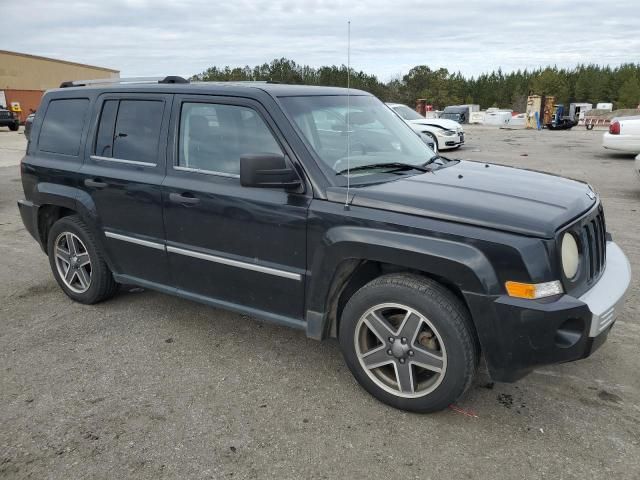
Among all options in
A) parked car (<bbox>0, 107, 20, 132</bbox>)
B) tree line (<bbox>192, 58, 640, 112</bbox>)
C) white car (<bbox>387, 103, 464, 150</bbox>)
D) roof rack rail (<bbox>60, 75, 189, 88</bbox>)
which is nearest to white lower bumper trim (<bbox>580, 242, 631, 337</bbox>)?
roof rack rail (<bbox>60, 75, 189, 88</bbox>)

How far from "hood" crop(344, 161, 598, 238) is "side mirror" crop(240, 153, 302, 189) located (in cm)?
41

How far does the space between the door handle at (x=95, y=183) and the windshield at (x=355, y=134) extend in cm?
166

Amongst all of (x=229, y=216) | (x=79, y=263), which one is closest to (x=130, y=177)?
(x=229, y=216)

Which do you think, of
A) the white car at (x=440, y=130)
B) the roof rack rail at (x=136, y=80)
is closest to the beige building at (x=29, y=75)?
the white car at (x=440, y=130)

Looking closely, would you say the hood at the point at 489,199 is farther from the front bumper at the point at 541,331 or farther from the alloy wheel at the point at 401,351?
the alloy wheel at the point at 401,351

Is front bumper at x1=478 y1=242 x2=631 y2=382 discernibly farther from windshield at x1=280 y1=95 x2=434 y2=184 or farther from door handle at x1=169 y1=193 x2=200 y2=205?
door handle at x1=169 y1=193 x2=200 y2=205

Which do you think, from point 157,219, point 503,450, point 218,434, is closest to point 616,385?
point 503,450

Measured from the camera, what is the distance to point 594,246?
3.06 metres

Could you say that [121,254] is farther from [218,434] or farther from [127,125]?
[218,434]

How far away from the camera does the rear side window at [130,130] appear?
3.85 metres

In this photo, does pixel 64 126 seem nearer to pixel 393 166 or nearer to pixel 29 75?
pixel 393 166

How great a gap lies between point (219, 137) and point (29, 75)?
64.0 m

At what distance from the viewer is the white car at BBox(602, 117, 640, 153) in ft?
41.2

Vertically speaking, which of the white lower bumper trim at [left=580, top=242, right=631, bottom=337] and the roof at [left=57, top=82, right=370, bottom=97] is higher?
the roof at [left=57, top=82, right=370, bottom=97]
